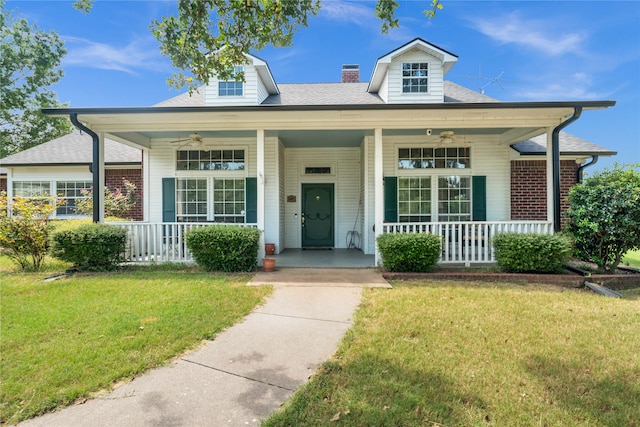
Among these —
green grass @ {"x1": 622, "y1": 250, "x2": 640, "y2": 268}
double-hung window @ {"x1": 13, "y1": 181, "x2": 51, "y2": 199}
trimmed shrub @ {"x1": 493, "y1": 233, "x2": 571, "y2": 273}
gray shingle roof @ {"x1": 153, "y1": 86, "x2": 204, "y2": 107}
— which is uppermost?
gray shingle roof @ {"x1": 153, "y1": 86, "x2": 204, "y2": 107}

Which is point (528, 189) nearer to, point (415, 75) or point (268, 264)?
point (415, 75)

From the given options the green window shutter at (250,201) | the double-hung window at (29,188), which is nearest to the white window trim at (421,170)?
the green window shutter at (250,201)

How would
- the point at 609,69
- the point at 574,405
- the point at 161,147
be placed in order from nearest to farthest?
the point at 574,405 < the point at 161,147 < the point at 609,69

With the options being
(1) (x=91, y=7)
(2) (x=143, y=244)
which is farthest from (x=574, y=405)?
(2) (x=143, y=244)

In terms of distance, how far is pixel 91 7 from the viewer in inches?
163

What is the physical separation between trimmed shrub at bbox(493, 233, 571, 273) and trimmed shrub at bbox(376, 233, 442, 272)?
1.36 m

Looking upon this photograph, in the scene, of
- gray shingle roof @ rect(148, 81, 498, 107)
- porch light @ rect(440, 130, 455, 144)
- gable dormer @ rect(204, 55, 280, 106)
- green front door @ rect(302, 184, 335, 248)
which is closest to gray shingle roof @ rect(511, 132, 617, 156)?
gray shingle roof @ rect(148, 81, 498, 107)

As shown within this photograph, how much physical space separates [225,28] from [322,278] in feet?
14.2

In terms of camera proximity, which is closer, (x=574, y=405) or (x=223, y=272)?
(x=574, y=405)

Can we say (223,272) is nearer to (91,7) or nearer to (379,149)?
(379,149)

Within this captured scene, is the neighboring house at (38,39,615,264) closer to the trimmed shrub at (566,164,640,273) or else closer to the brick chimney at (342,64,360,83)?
the trimmed shrub at (566,164,640,273)

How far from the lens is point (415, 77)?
9.20 meters

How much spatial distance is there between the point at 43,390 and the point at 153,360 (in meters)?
0.74

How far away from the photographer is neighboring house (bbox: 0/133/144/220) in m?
10.9
